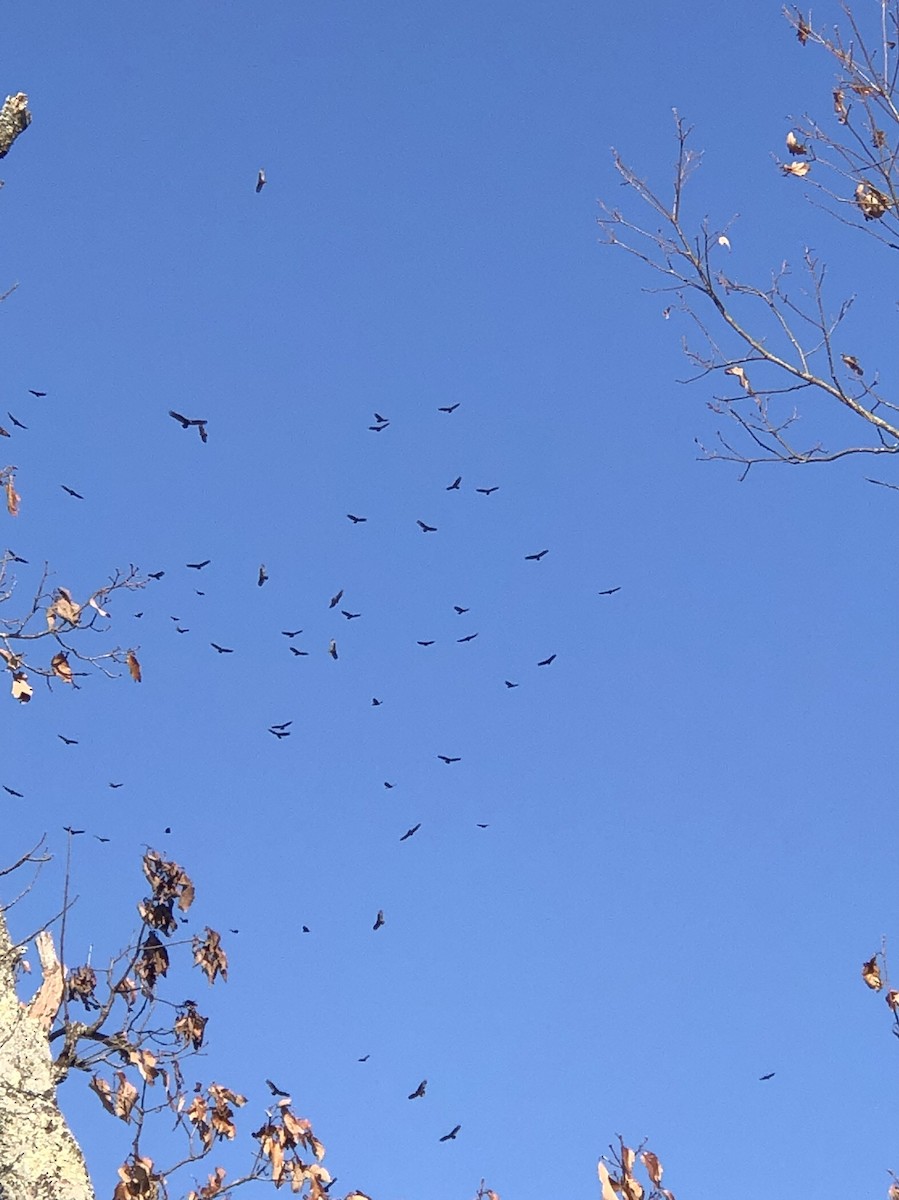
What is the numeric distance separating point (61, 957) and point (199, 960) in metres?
1.64

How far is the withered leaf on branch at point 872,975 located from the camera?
6.17m

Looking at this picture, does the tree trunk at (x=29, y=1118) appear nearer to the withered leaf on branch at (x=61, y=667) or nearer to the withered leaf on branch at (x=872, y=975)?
the withered leaf on branch at (x=61, y=667)

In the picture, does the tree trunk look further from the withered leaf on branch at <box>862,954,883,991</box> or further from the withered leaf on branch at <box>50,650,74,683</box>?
the withered leaf on branch at <box>862,954,883,991</box>

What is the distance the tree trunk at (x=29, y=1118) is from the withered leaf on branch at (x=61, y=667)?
1.73m

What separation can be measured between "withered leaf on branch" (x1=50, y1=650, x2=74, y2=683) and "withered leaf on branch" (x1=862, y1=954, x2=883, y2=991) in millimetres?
4486

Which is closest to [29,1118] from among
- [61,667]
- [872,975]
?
[61,667]

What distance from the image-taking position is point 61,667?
6.64m

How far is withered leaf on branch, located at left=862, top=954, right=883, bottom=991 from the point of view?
20.2 ft

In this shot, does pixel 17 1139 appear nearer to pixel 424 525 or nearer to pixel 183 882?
pixel 183 882

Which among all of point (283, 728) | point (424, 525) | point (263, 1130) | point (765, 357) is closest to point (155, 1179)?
point (263, 1130)

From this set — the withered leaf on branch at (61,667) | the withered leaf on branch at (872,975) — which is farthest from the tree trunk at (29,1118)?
the withered leaf on branch at (872,975)

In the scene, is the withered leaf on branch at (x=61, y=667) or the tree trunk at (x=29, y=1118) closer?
the tree trunk at (x=29, y=1118)

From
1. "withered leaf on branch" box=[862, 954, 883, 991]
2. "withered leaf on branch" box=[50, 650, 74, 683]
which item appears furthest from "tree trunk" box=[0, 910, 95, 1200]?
"withered leaf on branch" box=[862, 954, 883, 991]

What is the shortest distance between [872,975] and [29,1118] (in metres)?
4.12
